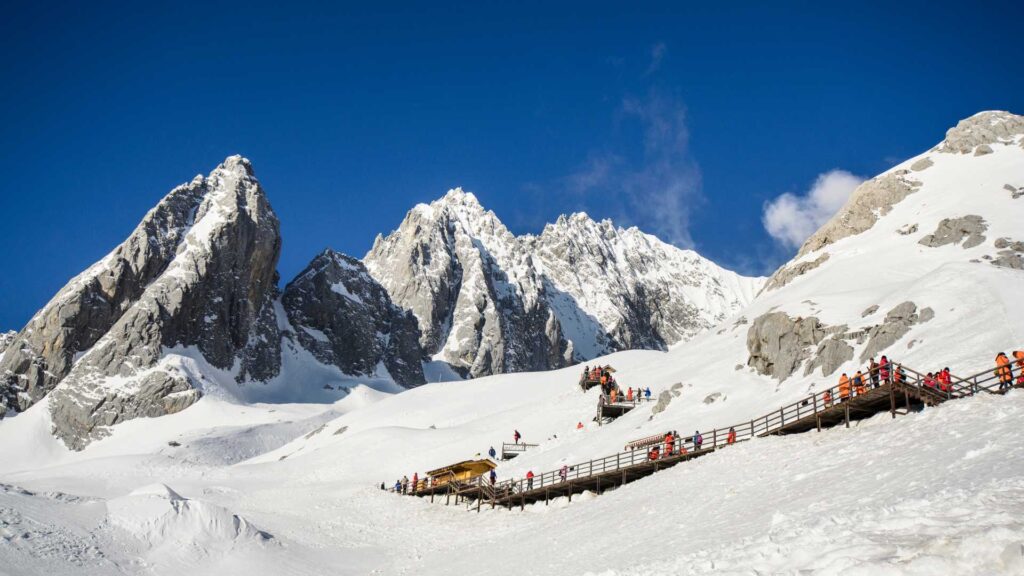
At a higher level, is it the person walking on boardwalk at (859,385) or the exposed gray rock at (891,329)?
the exposed gray rock at (891,329)

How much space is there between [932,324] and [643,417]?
57.5ft

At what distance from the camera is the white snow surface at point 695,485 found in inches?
601

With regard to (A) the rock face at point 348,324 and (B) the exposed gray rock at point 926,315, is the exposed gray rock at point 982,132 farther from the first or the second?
(A) the rock face at point 348,324

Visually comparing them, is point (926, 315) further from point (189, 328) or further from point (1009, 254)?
point (189, 328)

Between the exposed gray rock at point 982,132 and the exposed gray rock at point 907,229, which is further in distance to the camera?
the exposed gray rock at point 982,132

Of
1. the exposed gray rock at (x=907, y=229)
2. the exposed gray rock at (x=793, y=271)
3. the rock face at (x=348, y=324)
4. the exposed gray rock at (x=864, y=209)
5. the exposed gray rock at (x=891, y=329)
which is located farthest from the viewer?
the rock face at (x=348, y=324)

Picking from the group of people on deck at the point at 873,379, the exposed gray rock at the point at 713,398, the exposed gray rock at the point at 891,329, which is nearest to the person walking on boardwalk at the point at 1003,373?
the group of people on deck at the point at 873,379

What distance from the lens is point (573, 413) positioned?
59875 millimetres

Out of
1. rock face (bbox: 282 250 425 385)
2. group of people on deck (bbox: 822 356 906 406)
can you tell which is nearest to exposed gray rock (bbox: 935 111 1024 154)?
group of people on deck (bbox: 822 356 906 406)

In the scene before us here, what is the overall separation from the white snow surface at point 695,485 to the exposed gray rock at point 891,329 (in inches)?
27.0

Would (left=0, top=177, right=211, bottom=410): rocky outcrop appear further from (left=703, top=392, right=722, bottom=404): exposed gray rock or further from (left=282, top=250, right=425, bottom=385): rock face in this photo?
(left=703, top=392, right=722, bottom=404): exposed gray rock

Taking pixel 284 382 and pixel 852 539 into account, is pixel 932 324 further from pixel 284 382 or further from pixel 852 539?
pixel 284 382

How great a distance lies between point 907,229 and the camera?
6594cm

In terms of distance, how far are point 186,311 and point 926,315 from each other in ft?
429
